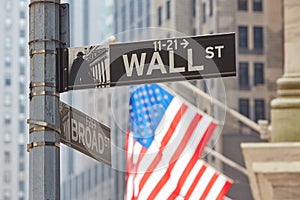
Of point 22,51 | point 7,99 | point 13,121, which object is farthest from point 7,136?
point 22,51

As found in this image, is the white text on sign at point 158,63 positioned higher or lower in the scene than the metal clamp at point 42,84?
higher

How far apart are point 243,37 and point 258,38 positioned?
1.58 m

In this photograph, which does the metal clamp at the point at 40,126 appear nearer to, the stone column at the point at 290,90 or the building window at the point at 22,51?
the stone column at the point at 290,90

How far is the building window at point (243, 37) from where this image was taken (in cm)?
9900

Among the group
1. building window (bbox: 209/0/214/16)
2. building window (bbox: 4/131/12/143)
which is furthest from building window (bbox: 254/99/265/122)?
building window (bbox: 4/131/12/143)

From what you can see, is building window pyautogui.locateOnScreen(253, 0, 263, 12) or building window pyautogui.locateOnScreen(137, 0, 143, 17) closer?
building window pyautogui.locateOnScreen(253, 0, 263, 12)

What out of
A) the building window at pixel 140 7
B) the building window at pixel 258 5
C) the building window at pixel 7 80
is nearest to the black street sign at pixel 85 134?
the building window at pixel 258 5

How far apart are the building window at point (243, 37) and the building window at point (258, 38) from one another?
2.60 feet

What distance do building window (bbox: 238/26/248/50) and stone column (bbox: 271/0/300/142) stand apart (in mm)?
82742

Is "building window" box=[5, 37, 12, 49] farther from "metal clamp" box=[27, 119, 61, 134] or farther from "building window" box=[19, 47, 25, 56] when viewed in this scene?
"metal clamp" box=[27, 119, 61, 134]

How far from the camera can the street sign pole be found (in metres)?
7.29

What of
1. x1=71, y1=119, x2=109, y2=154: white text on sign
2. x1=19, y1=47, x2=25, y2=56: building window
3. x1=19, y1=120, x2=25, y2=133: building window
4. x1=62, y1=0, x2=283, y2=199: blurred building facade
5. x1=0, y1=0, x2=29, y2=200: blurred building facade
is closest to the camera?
x1=71, y1=119, x2=109, y2=154: white text on sign

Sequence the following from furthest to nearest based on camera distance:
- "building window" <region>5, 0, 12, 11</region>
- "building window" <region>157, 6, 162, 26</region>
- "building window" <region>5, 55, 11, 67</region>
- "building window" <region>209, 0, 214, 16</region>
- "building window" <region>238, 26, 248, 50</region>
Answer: "building window" <region>5, 0, 12, 11</region>
"building window" <region>5, 55, 11, 67</region>
"building window" <region>157, 6, 162, 26</region>
"building window" <region>209, 0, 214, 16</region>
"building window" <region>238, 26, 248, 50</region>

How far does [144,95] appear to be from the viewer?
21141mm
